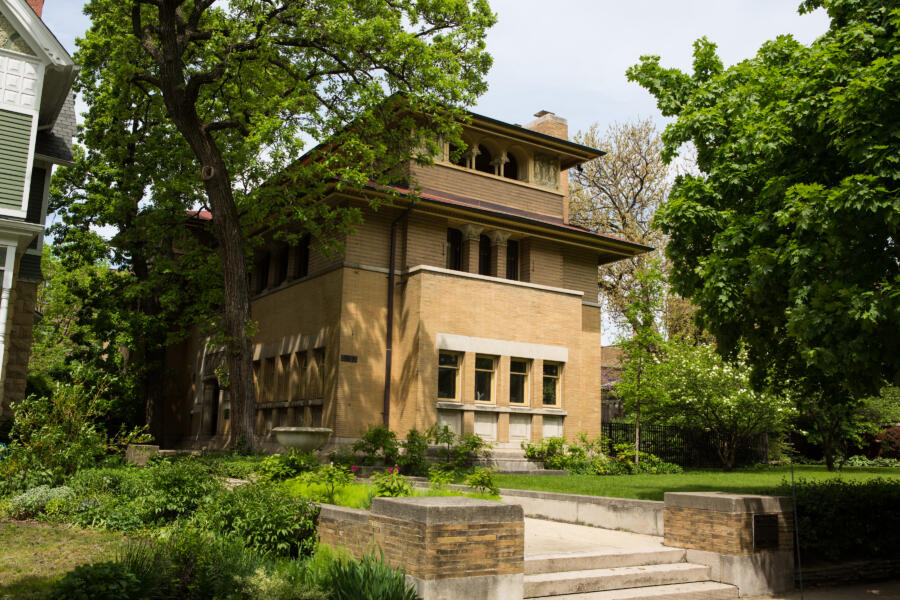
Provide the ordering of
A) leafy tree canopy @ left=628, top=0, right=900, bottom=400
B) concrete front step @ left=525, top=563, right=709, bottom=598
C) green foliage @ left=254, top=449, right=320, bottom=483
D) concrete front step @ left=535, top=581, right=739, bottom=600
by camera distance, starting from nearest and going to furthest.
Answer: concrete front step @ left=525, top=563, right=709, bottom=598 < concrete front step @ left=535, top=581, right=739, bottom=600 < leafy tree canopy @ left=628, top=0, right=900, bottom=400 < green foliage @ left=254, top=449, right=320, bottom=483

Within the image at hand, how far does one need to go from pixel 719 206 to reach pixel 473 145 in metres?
14.7

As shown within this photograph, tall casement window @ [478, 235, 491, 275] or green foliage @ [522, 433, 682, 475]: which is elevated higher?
tall casement window @ [478, 235, 491, 275]

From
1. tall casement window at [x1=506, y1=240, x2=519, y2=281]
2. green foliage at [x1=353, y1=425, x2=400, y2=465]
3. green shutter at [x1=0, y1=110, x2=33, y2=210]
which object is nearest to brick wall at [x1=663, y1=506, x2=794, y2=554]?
green foliage at [x1=353, y1=425, x2=400, y2=465]

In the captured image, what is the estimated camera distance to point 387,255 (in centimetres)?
2370

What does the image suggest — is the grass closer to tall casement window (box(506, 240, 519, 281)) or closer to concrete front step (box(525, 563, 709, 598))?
concrete front step (box(525, 563, 709, 598))

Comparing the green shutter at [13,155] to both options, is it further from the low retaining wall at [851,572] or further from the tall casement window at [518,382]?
the low retaining wall at [851,572]

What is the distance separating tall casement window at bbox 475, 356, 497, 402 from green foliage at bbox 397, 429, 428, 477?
9.89 feet

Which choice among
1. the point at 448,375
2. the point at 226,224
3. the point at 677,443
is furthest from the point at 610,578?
the point at 677,443

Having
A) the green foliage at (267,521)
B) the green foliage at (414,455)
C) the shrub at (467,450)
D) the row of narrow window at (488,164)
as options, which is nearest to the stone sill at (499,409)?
the shrub at (467,450)

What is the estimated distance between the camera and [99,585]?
6387 mm

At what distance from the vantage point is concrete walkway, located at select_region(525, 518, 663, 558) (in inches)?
408

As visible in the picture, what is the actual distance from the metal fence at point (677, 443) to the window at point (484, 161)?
1108cm

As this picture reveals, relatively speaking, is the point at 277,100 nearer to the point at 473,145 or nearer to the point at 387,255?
the point at 387,255

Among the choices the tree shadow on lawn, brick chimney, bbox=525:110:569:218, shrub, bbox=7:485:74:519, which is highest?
brick chimney, bbox=525:110:569:218
